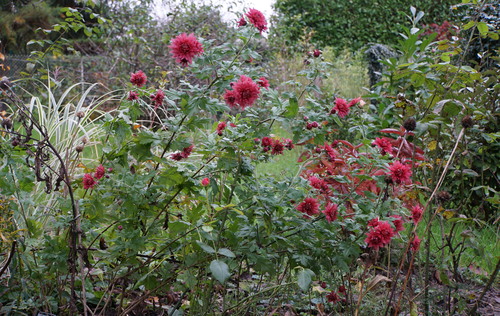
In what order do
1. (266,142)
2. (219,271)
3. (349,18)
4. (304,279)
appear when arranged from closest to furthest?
(219,271)
(304,279)
(266,142)
(349,18)

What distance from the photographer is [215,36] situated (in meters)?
7.59

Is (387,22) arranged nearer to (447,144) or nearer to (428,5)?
(428,5)

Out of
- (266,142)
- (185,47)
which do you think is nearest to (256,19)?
(185,47)

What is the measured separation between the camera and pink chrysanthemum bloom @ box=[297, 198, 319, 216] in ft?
5.21

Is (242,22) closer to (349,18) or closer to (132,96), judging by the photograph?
(132,96)

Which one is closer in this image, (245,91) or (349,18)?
(245,91)

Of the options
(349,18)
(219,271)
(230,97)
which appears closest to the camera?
(219,271)

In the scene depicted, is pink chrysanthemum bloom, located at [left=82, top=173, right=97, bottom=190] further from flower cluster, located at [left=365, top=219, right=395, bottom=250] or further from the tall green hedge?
the tall green hedge

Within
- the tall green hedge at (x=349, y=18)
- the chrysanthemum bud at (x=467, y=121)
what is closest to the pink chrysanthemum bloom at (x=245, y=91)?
the chrysanthemum bud at (x=467, y=121)

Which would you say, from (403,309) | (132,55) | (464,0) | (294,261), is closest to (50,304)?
(294,261)

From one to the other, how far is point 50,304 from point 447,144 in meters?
2.22

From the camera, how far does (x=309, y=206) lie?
1.59 meters

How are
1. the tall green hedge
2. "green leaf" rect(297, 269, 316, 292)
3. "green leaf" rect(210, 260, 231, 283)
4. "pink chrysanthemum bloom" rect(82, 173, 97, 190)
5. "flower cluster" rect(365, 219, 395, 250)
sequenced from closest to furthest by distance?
"green leaf" rect(210, 260, 231, 283) < "green leaf" rect(297, 269, 316, 292) < "flower cluster" rect(365, 219, 395, 250) < "pink chrysanthemum bloom" rect(82, 173, 97, 190) < the tall green hedge

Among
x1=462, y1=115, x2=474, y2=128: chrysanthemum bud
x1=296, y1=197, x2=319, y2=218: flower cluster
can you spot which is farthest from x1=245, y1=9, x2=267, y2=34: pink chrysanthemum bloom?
x1=462, y1=115, x2=474, y2=128: chrysanthemum bud
